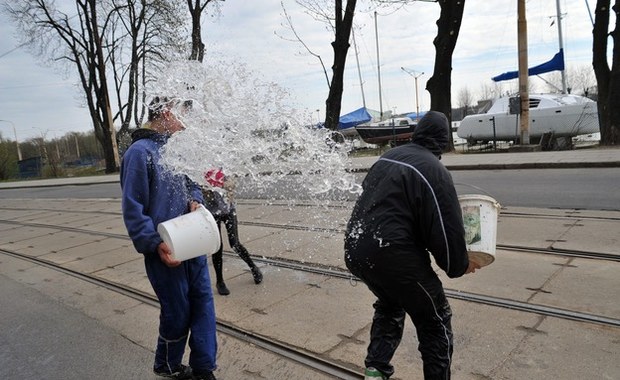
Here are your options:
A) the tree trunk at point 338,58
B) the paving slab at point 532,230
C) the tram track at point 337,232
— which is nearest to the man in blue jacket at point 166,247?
the tram track at point 337,232

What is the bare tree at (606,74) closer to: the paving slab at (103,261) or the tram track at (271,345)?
the paving slab at (103,261)

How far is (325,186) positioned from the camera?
445 centimetres

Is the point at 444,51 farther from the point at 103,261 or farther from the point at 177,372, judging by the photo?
the point at 177,372

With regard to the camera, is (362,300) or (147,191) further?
(362,300)

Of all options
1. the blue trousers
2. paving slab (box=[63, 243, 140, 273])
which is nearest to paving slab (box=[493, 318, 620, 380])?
the blue trousers

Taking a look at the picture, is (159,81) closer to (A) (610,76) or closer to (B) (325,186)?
(B) (325,186)

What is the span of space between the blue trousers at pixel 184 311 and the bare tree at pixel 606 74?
1682cm

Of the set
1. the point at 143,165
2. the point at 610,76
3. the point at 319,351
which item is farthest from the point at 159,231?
the point at 610,76

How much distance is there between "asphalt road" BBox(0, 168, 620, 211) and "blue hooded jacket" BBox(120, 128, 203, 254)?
3.45m

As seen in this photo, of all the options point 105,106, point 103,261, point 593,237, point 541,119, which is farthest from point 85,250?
point 105,106

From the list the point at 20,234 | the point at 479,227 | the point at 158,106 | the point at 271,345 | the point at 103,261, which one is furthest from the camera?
the point at 20,234

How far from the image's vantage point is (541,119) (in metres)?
19.1

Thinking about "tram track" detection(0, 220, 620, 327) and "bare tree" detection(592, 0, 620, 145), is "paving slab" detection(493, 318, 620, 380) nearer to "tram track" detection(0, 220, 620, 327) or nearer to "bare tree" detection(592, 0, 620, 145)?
"tram track" detection(0, 220, 620, 327)

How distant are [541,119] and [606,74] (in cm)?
269
